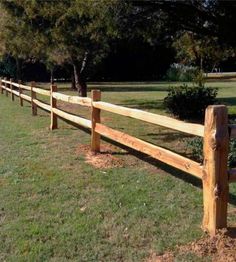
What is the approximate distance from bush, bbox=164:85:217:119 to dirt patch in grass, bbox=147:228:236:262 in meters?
9.44

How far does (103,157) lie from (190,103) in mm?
6053

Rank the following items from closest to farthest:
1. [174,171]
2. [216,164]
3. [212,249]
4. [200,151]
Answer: [212,249] → [216,164] → [174,171] → [200,151]

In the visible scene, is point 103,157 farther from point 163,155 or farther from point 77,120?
point 163,155

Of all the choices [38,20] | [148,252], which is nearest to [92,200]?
[148,252]

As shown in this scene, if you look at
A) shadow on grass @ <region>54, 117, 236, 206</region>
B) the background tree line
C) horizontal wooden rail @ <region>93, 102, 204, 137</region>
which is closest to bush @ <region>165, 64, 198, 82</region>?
the background tree line

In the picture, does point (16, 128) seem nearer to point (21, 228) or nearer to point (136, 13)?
point (136, 13)

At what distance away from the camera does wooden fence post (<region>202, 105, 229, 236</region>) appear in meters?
4.69

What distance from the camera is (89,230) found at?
513 cm

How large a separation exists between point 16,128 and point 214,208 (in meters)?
8.65

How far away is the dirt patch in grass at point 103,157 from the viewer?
8.05 metres

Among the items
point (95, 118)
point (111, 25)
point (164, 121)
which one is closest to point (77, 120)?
point (95, 118)

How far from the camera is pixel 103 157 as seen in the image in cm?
863

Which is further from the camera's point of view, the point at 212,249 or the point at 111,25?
the point at 111,25

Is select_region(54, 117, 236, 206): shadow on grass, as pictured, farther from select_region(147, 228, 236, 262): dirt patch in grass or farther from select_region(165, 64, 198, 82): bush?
select_region(165, 64, 198, 82): bush
